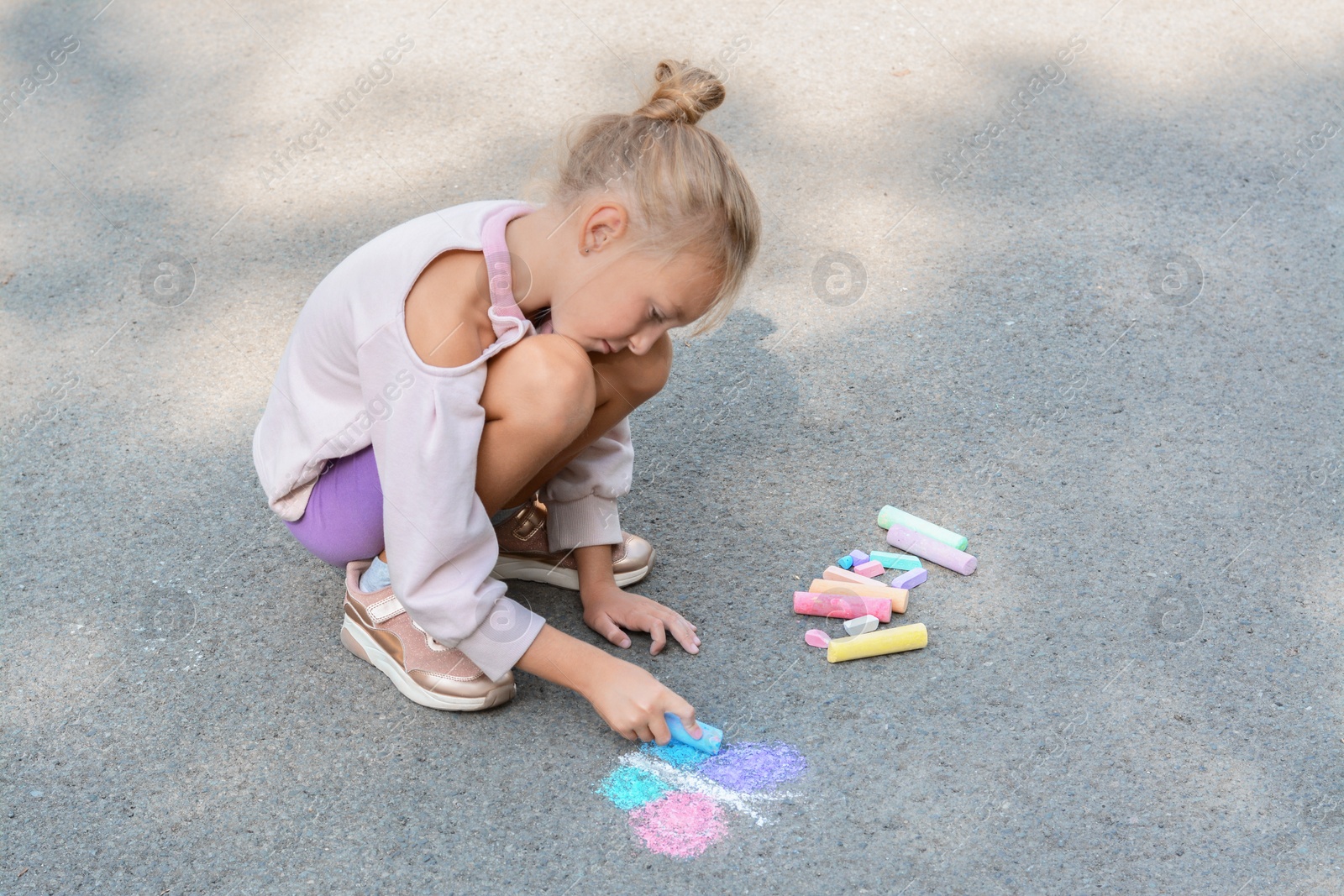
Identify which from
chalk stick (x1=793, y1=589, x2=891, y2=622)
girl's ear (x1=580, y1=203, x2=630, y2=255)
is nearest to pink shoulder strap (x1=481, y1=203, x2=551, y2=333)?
girl's ear (x1=580, y1=203, x2=630, y2=255)

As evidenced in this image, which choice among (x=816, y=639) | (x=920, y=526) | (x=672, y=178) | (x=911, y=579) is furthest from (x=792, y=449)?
(x=672, y=178)

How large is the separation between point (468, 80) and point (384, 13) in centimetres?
54

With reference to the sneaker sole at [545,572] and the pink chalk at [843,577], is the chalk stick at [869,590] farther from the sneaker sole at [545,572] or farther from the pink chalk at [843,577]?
the sneaker sole at [545,572]

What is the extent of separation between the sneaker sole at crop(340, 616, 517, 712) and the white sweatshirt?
0.21 ft

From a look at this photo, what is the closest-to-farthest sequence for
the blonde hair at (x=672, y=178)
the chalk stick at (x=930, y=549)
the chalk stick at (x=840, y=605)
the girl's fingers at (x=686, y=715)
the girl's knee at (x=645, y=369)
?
1. the blonde hair at (x=672, y=178)
2. the girl's fingers at (x=686, y=715)
3. the girl's knee at (x=645, y=369)
4. the chalk stick at (x=840, y=605)
5. the chalk stick at (x=930, y=549)

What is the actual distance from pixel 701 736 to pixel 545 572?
0.50 m

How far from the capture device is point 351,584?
81.4 inches

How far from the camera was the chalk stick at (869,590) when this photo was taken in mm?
2158

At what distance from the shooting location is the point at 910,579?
7.29 feet

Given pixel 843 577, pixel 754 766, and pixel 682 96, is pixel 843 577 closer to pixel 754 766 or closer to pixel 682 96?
pixel 754 766

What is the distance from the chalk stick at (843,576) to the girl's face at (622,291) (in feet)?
2.06

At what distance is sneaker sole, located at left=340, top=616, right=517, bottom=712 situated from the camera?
196cm

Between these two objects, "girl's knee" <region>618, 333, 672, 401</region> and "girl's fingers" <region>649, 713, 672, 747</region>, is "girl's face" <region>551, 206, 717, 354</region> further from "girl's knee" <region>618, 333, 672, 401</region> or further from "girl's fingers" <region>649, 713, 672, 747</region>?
"girl's fingers" <region>649, 713, 672, 747</region>

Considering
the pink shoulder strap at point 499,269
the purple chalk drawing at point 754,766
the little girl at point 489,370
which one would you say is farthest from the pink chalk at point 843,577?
the pink shoulder strap at point 499,269
